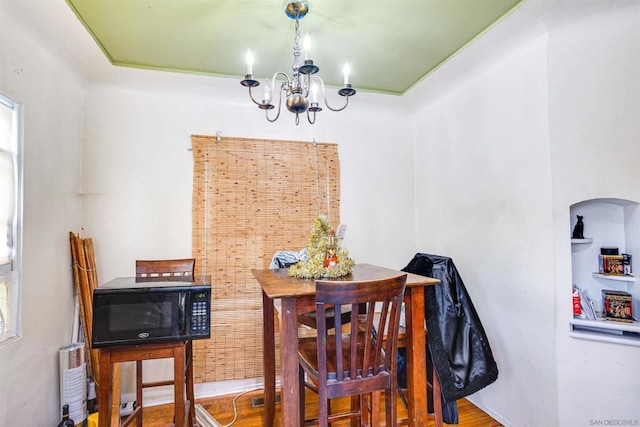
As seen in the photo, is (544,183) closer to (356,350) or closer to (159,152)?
(356,350)

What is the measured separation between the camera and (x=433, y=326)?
2.04m

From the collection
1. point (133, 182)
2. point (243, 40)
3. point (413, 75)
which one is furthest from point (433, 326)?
point (133, 182)

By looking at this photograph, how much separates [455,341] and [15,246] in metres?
2.72

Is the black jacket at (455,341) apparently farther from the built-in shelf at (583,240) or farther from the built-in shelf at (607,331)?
the built-in shelf at (583,240)

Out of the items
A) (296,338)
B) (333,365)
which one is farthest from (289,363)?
(333,365)

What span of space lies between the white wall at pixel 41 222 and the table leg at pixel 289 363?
1557mm

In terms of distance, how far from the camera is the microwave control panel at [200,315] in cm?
171

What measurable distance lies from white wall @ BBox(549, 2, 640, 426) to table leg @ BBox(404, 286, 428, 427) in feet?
3.10

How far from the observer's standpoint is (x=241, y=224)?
303 centimetres

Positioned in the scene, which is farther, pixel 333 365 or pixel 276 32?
pixel 276 32

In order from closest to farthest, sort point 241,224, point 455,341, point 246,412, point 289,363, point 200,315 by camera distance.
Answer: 1. point 289,363
2. point 200,315
3. point 455,341
4. point 246,412
5. point 241,224

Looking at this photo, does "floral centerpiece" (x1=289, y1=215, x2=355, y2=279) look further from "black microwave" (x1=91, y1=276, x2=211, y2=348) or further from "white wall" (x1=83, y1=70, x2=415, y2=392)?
"white wall" (x1=83, y1=70, x2=415, y2=392)

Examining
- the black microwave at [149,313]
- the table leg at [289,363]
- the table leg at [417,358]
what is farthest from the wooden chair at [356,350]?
the black microwave at [149,313]

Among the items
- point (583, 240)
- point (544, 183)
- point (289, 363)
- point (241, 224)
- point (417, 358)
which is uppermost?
point (544, 183)
